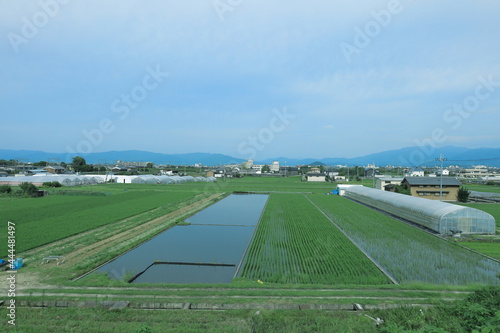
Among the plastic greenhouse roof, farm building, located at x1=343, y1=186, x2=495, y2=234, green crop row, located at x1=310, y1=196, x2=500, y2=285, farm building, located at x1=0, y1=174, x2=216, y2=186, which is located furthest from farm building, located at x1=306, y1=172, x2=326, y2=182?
green crop row, located at x1=310, y1=196, x2=500, y2=285

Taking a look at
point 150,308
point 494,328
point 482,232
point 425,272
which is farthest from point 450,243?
point 150,308

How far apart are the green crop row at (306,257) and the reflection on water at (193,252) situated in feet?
2.54

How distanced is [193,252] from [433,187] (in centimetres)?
2354

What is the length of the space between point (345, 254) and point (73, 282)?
27.8 ft

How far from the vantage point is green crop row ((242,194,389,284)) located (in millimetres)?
8727

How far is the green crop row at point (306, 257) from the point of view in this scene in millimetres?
8727

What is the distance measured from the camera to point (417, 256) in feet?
35.4

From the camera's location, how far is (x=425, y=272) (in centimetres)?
921

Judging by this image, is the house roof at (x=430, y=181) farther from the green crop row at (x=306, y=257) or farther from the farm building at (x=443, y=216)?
the green crop row at (x=306, y=257)

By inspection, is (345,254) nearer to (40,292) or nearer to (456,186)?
(40,292)

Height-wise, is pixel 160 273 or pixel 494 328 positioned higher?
pixel 494 328

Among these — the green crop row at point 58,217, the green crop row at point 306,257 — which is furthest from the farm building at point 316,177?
the green crop row at point 306,257

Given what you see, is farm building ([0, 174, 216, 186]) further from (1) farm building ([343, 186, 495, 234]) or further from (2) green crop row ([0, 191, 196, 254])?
(1) farm building ([343, 186, 495, 234])

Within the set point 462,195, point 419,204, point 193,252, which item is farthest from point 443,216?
point 462,195
